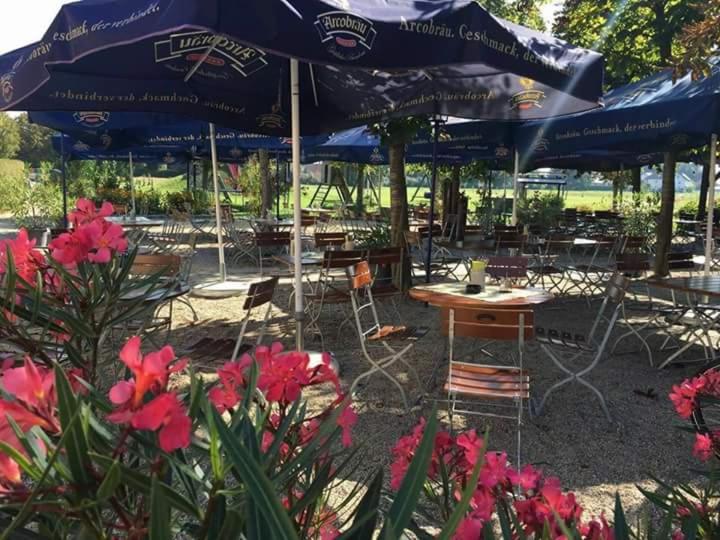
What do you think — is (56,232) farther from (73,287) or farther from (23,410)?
(23,410)

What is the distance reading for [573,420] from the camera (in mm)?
3836

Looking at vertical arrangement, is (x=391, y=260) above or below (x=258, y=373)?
below

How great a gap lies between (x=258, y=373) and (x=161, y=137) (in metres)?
8.15

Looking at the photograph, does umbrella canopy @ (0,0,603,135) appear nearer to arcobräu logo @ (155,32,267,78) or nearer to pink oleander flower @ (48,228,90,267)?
arcobräu logo @ (155,32,267,78)

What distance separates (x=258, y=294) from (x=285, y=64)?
2361 millimetres

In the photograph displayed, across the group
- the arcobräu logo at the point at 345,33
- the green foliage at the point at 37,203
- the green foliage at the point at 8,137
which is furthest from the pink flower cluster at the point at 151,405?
the green foliage at the point at 8,137

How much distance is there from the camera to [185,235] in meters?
14.0

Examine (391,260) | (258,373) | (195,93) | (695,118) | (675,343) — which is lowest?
(675,343)

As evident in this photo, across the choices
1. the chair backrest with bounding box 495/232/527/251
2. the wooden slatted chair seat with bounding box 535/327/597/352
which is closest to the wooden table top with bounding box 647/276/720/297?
the wooden slatted chair seat with bounding box 535/327/597/352

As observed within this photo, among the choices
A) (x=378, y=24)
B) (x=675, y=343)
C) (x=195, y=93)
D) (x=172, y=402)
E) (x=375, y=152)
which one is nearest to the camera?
(x=172, y=402)

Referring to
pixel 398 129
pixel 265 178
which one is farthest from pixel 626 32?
pixel 398 129

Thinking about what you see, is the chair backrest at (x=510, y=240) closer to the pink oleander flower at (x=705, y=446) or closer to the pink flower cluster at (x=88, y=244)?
the pink oleander flower at (x=705, y=446)

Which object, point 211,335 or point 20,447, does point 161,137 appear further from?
point 20,447

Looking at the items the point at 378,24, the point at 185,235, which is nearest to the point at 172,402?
the point at 378,24
